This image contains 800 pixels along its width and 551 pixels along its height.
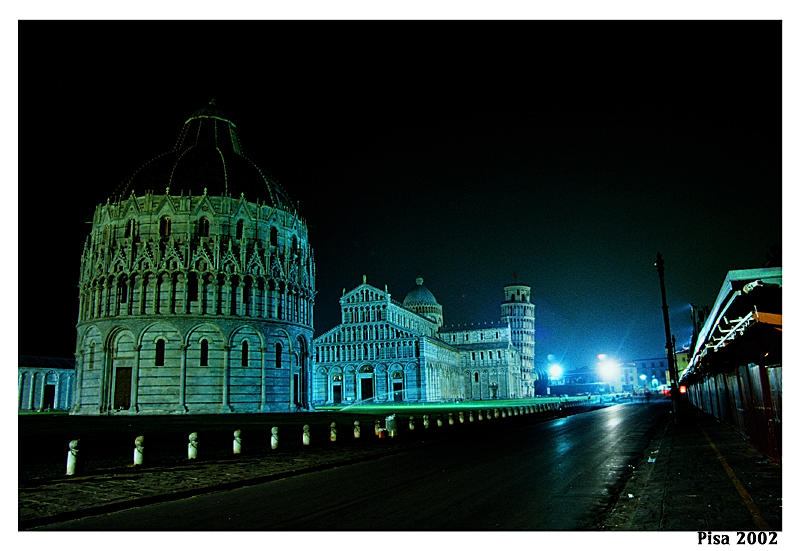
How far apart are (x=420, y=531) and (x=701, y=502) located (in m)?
4.66

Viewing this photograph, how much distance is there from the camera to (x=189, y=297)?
44.4 meters

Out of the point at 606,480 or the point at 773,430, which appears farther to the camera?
the point at 773,430

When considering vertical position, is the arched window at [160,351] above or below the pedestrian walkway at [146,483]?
above

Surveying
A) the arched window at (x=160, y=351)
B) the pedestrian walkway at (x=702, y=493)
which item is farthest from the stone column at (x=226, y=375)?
the pedestrian walkway at (x=702, y=493)

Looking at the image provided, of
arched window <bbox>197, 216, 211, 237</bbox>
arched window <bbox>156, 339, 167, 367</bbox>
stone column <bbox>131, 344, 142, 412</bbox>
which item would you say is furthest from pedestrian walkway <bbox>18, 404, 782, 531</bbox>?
arched window <bbox>197, 216, 211, 237</bbox>

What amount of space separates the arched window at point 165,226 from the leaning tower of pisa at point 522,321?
353ft

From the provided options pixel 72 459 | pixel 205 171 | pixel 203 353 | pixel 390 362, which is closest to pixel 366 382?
pixel 390 362

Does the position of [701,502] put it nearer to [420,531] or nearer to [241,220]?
[420,531]

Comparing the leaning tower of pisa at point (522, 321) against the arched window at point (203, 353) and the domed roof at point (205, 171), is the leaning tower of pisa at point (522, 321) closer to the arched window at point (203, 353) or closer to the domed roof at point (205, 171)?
the domed roof at point (205, 171)

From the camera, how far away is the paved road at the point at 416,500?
8.14 m

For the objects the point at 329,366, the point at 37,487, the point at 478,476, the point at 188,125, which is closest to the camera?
the point at 37,487

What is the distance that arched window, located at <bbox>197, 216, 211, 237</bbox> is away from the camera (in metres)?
45.8
